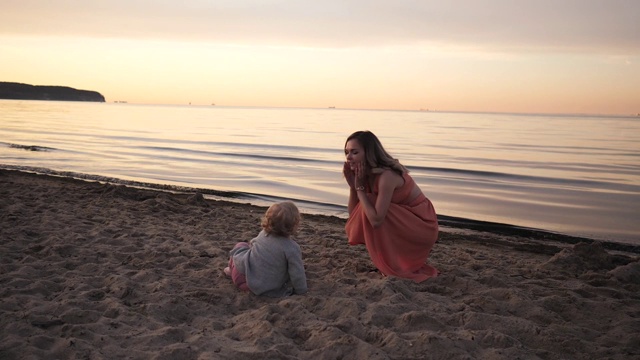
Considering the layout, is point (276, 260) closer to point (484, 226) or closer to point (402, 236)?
point (402, 236)

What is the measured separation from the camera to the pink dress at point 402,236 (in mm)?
5340

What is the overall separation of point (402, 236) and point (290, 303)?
1.52m

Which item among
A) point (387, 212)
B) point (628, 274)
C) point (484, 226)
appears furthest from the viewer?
point (484, 226)

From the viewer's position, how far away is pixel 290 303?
4.36 meters

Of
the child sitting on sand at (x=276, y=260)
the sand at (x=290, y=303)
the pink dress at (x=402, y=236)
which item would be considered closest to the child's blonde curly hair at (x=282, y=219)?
the child sitting on sand at (x=276, y=260)

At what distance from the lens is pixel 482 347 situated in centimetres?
371

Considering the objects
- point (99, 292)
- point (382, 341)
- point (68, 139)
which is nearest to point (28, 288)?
point (99, 292)

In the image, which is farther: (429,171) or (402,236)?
(429,171)

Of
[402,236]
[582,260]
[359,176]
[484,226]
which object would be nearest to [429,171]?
[484,226]

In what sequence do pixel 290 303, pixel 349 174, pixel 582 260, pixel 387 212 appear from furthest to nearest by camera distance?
pixel 582 260 → pixel 349 174 → pixel 387 212 → pixel 290 303

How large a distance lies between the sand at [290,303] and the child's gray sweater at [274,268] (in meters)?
0.12

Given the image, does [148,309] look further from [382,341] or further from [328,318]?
[382,341]

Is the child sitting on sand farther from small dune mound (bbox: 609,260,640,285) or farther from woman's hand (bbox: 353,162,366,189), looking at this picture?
small dune mound (bbox: 609,260,640,285)

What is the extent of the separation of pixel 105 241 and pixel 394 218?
3.34 m
